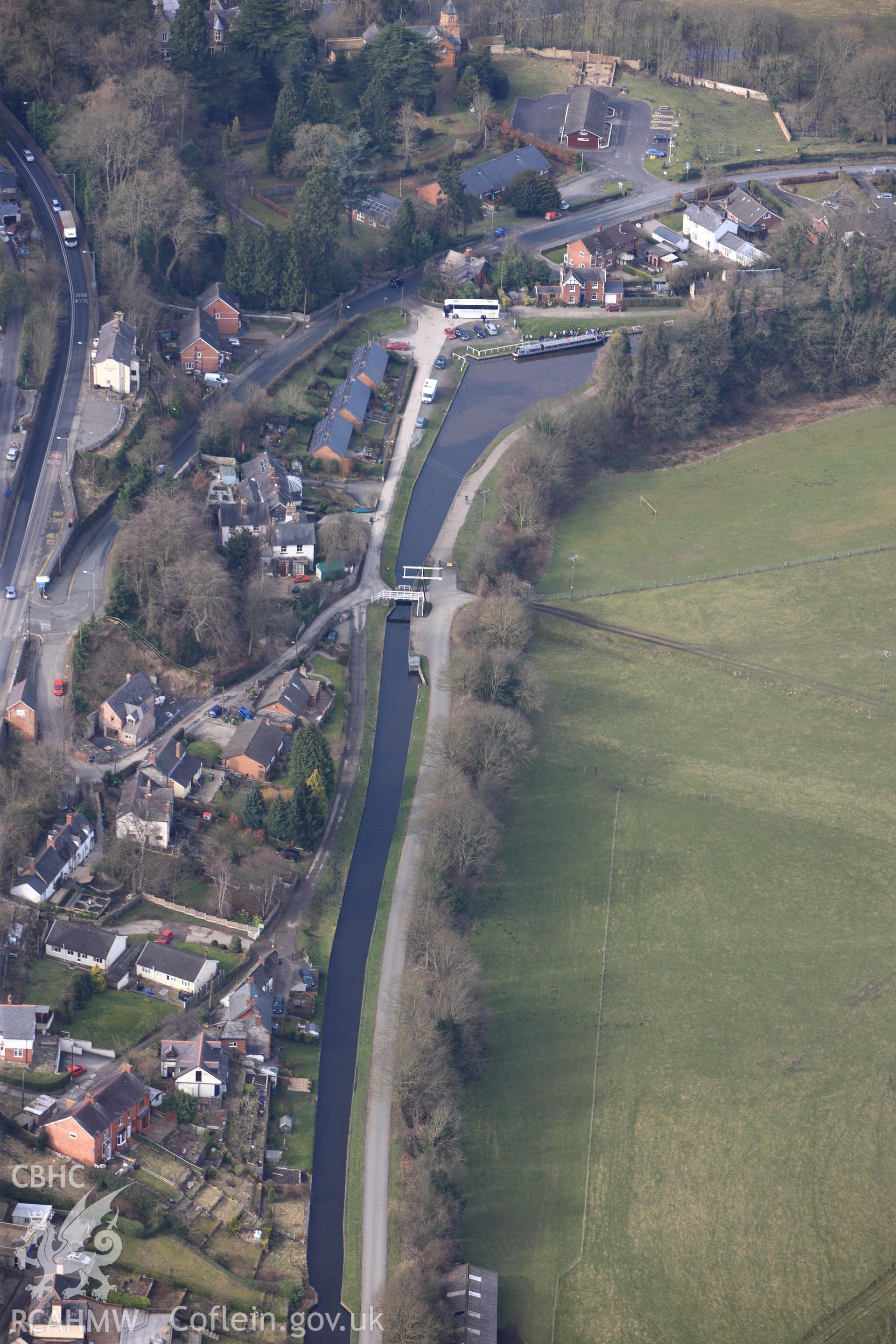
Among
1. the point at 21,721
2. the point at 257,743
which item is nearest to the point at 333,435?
the point at 257,743

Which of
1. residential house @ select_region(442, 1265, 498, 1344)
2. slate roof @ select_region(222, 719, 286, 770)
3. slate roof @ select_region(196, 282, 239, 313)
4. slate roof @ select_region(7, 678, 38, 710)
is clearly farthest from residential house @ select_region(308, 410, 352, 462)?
residential house @ select_region(442, 1265, 498, 1344)

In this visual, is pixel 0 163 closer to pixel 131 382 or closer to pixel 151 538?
pixel 131 382

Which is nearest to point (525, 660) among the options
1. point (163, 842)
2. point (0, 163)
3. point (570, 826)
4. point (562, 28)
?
point (570, 826)

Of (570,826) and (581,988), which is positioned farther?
(570,826)

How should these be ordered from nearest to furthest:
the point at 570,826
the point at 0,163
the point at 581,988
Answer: the point at 581,988 → the point at 570,826 → the point at 0,163

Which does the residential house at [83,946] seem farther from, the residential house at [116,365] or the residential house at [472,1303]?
the residential house at [116,365]

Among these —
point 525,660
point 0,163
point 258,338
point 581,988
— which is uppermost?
point 0,163

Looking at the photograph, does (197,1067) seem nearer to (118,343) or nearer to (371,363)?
(118,343)
